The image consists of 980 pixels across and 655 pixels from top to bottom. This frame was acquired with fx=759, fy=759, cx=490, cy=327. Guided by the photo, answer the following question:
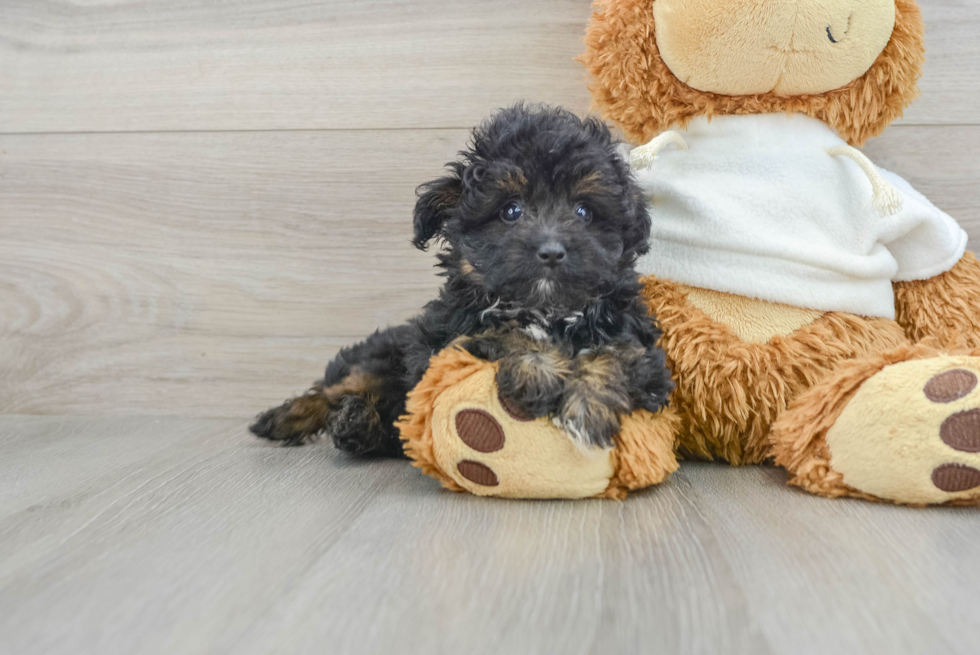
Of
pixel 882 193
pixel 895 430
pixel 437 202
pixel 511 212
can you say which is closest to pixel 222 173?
pixel 437 202

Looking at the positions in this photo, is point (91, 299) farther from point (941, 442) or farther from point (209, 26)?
point (941, 442)

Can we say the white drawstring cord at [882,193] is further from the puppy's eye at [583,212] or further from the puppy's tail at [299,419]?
the puppy's tail at [299,419]

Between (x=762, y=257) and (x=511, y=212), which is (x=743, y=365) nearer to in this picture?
(x=762, y=257)

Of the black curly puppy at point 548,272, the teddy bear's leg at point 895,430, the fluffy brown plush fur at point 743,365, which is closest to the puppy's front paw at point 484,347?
the black curly puppy at point 548,272

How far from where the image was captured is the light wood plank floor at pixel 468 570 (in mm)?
833

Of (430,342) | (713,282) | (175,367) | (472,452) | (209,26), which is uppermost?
(209,26)

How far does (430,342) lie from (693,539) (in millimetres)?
581

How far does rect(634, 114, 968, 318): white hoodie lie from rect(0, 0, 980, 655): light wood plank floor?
391mm

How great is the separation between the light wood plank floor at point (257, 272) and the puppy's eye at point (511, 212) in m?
0.48

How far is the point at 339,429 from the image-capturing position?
1581mm

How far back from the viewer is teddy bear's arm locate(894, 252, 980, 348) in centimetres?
154

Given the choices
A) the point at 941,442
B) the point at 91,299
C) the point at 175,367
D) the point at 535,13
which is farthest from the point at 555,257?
the point at 91,299

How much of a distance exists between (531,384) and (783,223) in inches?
25.5

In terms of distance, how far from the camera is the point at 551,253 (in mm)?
1180
